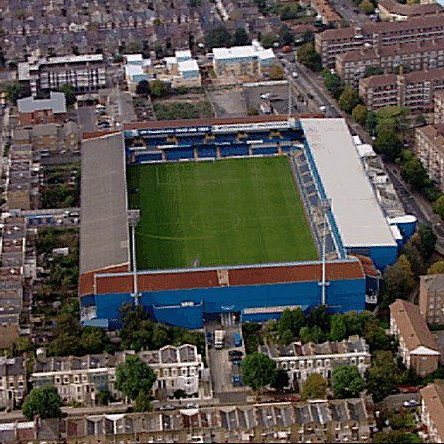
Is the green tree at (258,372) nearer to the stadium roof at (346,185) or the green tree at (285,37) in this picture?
the stadium roof at (346,185)

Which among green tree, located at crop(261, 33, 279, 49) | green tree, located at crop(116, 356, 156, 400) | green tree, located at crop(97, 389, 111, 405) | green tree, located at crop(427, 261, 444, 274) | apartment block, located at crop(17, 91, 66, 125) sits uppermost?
green tree, located at crop(116, 356, 156, 400)

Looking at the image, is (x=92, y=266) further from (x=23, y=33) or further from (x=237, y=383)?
(x=23, y=33)

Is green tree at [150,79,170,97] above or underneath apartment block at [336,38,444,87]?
underneath

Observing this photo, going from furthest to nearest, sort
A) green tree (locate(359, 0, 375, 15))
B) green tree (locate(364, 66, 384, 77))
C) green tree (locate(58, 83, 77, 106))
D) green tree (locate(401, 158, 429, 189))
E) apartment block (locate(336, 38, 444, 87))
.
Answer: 1. green tree (locate(359, 0, 375, 15))
2. apartment block (locate(336, 38, 444, 87))
3. green tree (locate(364, 66, 384, 77))
4. green tree (locate(58, 83, 77, 106))
5. green tree (locate(401, 158, 429, 189))

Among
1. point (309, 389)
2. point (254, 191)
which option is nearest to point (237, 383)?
point (309, 389)

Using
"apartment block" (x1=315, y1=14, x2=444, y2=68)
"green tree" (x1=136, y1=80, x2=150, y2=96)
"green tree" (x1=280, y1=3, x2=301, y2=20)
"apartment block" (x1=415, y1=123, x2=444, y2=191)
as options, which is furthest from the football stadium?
"green tree" (x1=280, y1=3, x2=301, y2=20)

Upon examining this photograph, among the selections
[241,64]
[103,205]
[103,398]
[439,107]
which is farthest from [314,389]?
[241,64]

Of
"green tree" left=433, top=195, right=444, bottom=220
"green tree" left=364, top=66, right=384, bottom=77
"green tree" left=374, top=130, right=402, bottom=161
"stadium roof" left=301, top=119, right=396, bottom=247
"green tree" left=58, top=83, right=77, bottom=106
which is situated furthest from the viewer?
"green tree" left=364, top=66, right=384, bottom=77

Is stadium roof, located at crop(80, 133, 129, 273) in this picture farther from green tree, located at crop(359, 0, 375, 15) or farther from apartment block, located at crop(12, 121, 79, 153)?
green tree, located at crop(359, 0, 375, 15)
